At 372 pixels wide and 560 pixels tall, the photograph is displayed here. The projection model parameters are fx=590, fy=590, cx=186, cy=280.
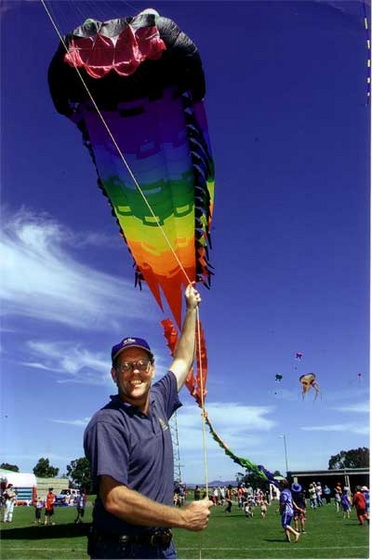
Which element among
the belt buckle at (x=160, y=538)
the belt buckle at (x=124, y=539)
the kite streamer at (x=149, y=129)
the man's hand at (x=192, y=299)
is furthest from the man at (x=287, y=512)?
the belt buckle at (x=124, y=539)

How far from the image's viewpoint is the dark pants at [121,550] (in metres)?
2.17

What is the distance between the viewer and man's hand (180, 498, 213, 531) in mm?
2063

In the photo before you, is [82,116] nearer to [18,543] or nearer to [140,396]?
[140,396]

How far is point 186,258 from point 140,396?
4167 mm

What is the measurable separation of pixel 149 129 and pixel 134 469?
491 centimetres

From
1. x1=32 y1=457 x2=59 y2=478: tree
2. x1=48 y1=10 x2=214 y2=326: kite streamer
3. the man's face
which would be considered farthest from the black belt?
x1=32 y1=457 x2=59 y2=478: tree

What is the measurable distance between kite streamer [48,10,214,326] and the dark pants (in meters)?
3.82

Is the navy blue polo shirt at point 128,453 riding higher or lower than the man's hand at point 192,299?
lower

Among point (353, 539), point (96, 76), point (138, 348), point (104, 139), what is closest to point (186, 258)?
point (104, 139)

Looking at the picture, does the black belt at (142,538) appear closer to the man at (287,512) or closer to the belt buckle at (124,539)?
the belt buckle at (124,539)

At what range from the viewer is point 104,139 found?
6.57 metres

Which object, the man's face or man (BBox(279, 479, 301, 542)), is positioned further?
man (BBox(279, 479, 301, 542))

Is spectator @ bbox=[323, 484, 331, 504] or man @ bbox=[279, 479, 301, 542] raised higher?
man @ bbox=[279, 479, 301, 542]

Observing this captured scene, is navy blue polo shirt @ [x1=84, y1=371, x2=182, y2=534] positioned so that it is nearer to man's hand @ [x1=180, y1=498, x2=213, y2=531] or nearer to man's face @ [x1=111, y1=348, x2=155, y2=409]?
man's face @ [x1=111, y1=348, x2=155, y2=409]
